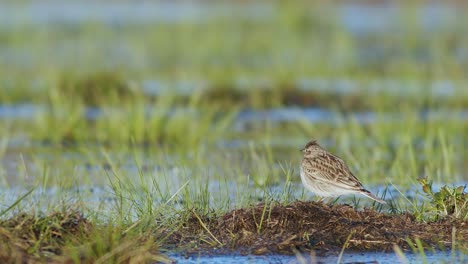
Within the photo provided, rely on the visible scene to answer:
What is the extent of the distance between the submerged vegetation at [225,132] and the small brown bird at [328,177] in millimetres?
185

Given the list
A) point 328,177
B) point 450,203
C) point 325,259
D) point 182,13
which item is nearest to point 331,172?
point 328,177

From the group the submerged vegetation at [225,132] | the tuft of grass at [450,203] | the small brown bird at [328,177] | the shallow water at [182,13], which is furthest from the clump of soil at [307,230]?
the shallow water at [182,13]

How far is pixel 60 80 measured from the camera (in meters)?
16.6

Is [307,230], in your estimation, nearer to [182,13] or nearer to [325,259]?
[325,259]

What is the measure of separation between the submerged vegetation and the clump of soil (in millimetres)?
15

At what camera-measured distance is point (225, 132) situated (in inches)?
551

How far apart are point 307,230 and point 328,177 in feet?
3.20

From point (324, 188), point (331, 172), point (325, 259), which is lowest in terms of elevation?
point (325, 259)

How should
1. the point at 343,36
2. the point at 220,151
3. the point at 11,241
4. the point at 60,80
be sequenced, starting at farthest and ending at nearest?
the point at 343,36 → the point at 60,80 → the point at 220,151 → the point at 11,241

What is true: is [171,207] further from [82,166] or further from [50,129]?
[50,129]

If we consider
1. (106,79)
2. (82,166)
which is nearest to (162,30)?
(106,79)

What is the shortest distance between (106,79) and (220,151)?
15.6 ft

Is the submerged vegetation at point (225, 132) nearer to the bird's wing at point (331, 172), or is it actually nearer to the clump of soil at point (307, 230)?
the clump of soil at point (307, 230)

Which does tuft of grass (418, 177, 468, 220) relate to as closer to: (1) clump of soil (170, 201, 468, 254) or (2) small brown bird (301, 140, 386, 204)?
(1) clump of soil (170, 201, 468, 254)
